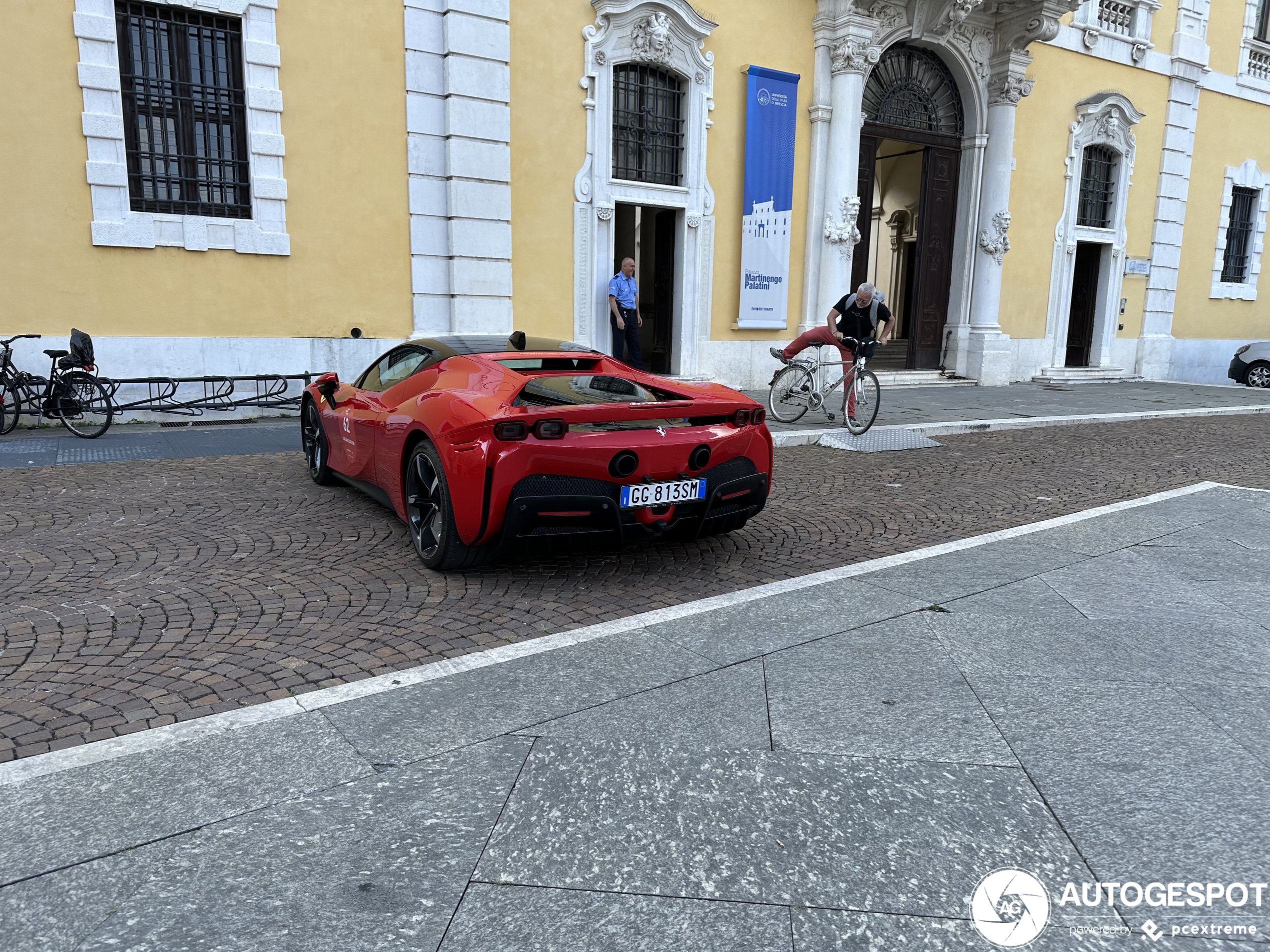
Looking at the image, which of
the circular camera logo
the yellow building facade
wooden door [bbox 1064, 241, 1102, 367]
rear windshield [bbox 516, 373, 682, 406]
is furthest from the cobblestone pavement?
wooden door [bbox 1064, 241, 1102, 367]

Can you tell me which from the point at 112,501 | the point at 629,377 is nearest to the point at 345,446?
the point at 112,501

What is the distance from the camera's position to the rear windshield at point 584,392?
466cm

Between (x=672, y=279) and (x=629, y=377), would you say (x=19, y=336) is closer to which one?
(x=629, y=377)

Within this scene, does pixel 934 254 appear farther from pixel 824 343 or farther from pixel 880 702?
pixel 880 702

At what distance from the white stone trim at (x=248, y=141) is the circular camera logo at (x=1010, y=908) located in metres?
11.2

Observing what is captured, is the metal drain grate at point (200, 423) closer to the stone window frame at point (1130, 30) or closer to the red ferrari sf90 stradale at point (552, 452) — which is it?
the red ferrari sf90 stradale at point (552, 452)

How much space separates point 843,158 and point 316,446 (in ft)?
37.4

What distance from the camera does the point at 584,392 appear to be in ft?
16.1

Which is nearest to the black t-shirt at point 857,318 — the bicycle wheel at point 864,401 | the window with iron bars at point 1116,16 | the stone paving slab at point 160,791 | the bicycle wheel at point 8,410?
the bicycle wheel at point 864,401

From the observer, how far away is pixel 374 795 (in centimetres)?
258

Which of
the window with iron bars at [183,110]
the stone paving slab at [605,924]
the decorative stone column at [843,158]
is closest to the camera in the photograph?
the stone paving slab at [605,924]

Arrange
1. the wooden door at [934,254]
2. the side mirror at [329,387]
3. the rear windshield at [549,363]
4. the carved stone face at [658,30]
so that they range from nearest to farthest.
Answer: the rear windshield at [549,363], the side mirror at [329,387], the carved stone face at [658,30], the wooden door at [934,254]

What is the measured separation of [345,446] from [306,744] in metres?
3.64

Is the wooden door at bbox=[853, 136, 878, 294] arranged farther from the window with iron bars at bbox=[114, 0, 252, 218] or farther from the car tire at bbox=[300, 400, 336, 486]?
the car tire at bbox=[300, 400, 336, 486]
